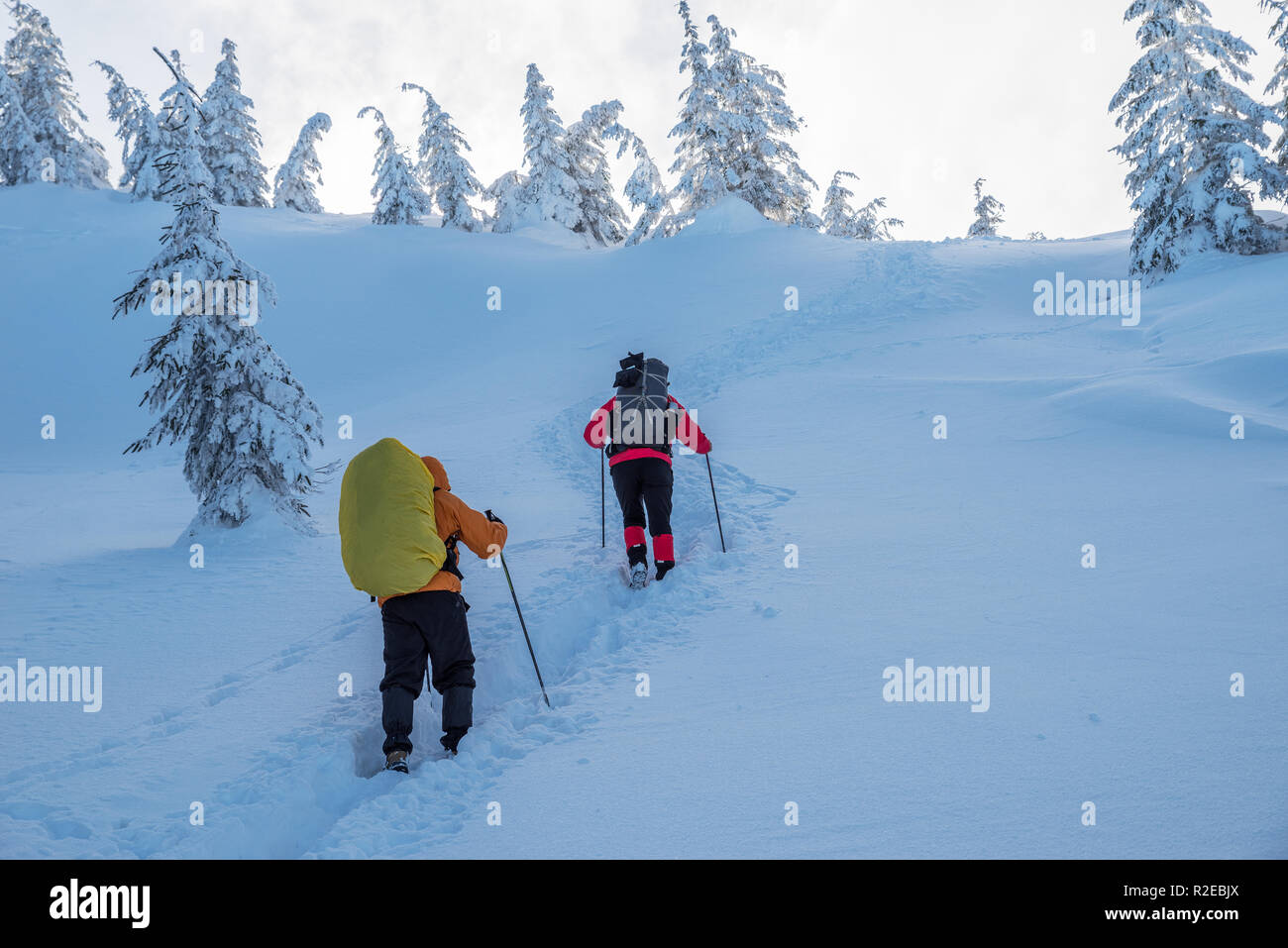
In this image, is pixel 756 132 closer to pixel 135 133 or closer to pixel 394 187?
pixel 394 187

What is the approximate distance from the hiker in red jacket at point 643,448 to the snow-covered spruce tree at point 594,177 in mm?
33254

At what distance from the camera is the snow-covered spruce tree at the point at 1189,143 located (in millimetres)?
17656

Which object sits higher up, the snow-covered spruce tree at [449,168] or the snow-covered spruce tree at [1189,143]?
the snow-covered spruce tree at [449,168]

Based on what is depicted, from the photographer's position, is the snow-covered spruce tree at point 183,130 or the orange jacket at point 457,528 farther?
the snow-covered spruce tree at point 183,130

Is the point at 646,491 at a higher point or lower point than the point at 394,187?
lower

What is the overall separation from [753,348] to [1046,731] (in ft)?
44.5

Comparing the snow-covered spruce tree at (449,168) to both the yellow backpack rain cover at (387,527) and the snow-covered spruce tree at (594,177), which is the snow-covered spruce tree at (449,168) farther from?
the yellow backpack rain cover at (387,527)

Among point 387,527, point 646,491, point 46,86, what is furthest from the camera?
point 46,86

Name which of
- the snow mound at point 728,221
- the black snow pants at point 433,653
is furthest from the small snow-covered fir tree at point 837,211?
the black snow pants at point 433,653

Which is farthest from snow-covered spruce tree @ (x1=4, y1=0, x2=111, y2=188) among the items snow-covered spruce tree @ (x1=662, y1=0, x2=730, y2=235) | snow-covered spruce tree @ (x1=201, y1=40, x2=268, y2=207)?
snow-covered spruce tree @ (x1=662, y1=0, x2=730, y2=235)

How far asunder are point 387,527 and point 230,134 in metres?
43.3

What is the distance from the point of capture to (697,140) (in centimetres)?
2947

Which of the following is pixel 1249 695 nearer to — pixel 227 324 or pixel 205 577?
pixel 205 577
